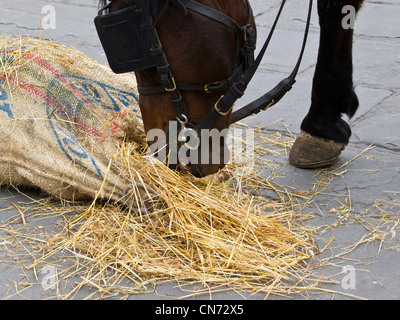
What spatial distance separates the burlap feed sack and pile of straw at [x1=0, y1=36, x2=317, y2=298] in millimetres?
73

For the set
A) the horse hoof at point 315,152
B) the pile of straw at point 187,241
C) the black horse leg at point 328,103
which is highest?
the black horse leg at point 328,103

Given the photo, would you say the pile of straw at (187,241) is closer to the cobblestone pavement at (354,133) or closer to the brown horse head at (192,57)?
the cobblestone pavement at (354,133)

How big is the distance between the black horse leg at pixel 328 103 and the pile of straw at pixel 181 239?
15.2 inches

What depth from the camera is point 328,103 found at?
117 inches

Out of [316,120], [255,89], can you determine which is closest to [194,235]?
[316,120]

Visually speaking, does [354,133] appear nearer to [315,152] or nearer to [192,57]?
[315,152]

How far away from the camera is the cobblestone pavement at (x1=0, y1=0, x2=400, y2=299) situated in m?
2.18

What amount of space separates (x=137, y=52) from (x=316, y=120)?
1170mm

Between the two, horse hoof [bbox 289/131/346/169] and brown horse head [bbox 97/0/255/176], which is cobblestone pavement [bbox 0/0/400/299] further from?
brown horse head [bbox 97/0/255/176]

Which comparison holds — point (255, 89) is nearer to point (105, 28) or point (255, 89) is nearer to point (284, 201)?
point (284, 201)

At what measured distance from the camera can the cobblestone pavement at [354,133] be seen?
7.14ft

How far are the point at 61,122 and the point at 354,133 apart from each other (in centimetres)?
156

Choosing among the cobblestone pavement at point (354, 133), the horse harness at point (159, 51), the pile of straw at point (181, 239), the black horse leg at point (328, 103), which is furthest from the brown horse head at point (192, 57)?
the black horse leg at point (328, 103)

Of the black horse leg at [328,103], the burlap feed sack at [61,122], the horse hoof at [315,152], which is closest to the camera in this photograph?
the burlap feed sack at [61,122]
